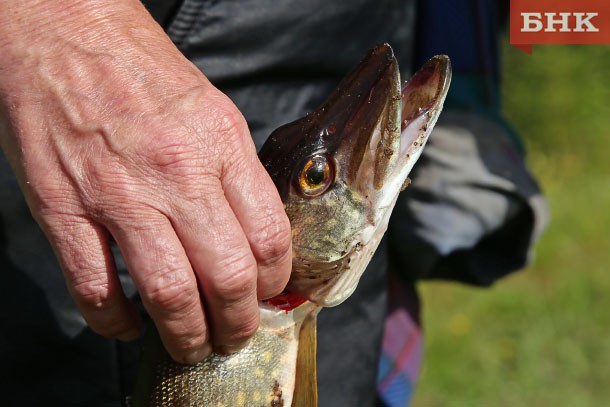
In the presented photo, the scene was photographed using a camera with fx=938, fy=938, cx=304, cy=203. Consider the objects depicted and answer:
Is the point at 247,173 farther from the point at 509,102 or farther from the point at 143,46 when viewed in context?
the point at 509,102

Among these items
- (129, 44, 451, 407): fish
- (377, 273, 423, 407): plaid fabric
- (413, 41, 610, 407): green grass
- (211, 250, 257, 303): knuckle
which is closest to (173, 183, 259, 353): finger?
(211, 250, 257, 303): knuckle

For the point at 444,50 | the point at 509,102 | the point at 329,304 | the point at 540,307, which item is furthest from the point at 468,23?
the point at 509,102

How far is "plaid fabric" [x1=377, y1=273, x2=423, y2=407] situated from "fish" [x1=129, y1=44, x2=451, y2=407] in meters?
1.06

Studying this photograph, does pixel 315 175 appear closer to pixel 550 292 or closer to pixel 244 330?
pixel 244 330

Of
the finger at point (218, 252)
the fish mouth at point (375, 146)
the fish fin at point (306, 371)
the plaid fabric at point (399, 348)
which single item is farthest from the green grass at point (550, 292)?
the finger at point (218, 252)

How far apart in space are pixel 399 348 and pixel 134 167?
1609 millimetres

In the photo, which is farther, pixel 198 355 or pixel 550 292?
pixel 550 292

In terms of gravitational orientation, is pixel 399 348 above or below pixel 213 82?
below

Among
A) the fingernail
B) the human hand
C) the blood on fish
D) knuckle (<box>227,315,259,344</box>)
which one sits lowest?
the blood on fish

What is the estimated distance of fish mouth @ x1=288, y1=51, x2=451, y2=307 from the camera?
5.62 ft

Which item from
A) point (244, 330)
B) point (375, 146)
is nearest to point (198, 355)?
point (244, 330)

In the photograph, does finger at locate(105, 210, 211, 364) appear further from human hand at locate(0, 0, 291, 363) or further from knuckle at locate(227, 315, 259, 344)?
knuckle at locate(227, 315, 259, 344)

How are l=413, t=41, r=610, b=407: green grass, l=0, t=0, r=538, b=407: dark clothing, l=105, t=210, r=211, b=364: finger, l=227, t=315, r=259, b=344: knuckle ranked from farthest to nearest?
l=413, t=41, r=610, b=407: green grass < l=0, t=0, r=538, b=407: dark clothing < l=227, t=315, r=259, b=344: knuckle < l=105, t=210, r=211, b=364: finger

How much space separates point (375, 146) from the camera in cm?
172
